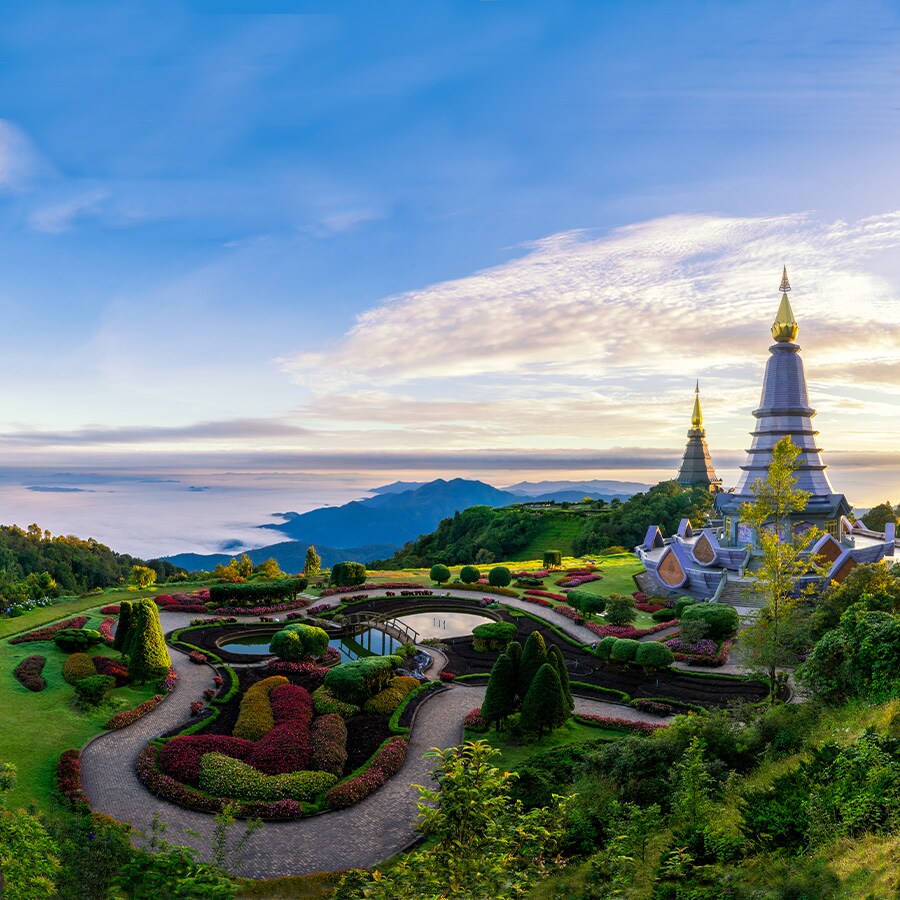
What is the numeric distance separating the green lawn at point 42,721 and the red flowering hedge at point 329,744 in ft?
25.6

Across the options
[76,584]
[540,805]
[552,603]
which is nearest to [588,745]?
[540,805]

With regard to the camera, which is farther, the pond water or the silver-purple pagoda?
the silver-purple pagoda

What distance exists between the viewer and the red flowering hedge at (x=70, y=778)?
691 inches

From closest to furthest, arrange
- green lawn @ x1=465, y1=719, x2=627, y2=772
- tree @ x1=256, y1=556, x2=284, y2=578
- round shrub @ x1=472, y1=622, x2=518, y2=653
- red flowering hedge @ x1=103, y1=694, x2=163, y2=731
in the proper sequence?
green lawn @ x1=465, y1=719, x2=627, y2=772 < red flowering hedge @ x1=103, y1=694, x2=163, y2=731 < round shrub @ x1=472, y1=622, x2=518, y2=653 < tree @ x1=256, y1=556, x2=284, y2=578

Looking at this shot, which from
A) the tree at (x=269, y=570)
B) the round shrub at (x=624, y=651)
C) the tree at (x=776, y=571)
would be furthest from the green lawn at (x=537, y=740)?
the tree at (x=269, y=570)

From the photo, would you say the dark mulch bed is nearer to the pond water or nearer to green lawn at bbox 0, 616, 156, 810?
green lawn at bbox 0, 616, 156, 810

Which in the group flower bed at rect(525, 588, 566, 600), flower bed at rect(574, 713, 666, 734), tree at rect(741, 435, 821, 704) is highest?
tree at rect(741, 435, 821, 704)

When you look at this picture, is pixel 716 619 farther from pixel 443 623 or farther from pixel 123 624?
pixel 123 624

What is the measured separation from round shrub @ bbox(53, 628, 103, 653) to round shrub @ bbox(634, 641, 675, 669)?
86.7 ft

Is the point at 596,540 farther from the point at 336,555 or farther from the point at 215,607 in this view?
the point at 336,555

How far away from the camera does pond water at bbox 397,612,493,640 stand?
37.2 meters

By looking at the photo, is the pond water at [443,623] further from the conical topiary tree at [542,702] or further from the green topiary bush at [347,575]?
the conical topiary tree at [542,702]

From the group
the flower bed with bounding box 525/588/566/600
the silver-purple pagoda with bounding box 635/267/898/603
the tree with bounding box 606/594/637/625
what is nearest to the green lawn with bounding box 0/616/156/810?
the tree with bounding box 606/594/637/625

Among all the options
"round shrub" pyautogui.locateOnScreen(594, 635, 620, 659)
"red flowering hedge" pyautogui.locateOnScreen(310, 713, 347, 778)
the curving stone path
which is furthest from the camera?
"round shrub" pyautogui.locateOnScreen(594, 635, 620, 659)
